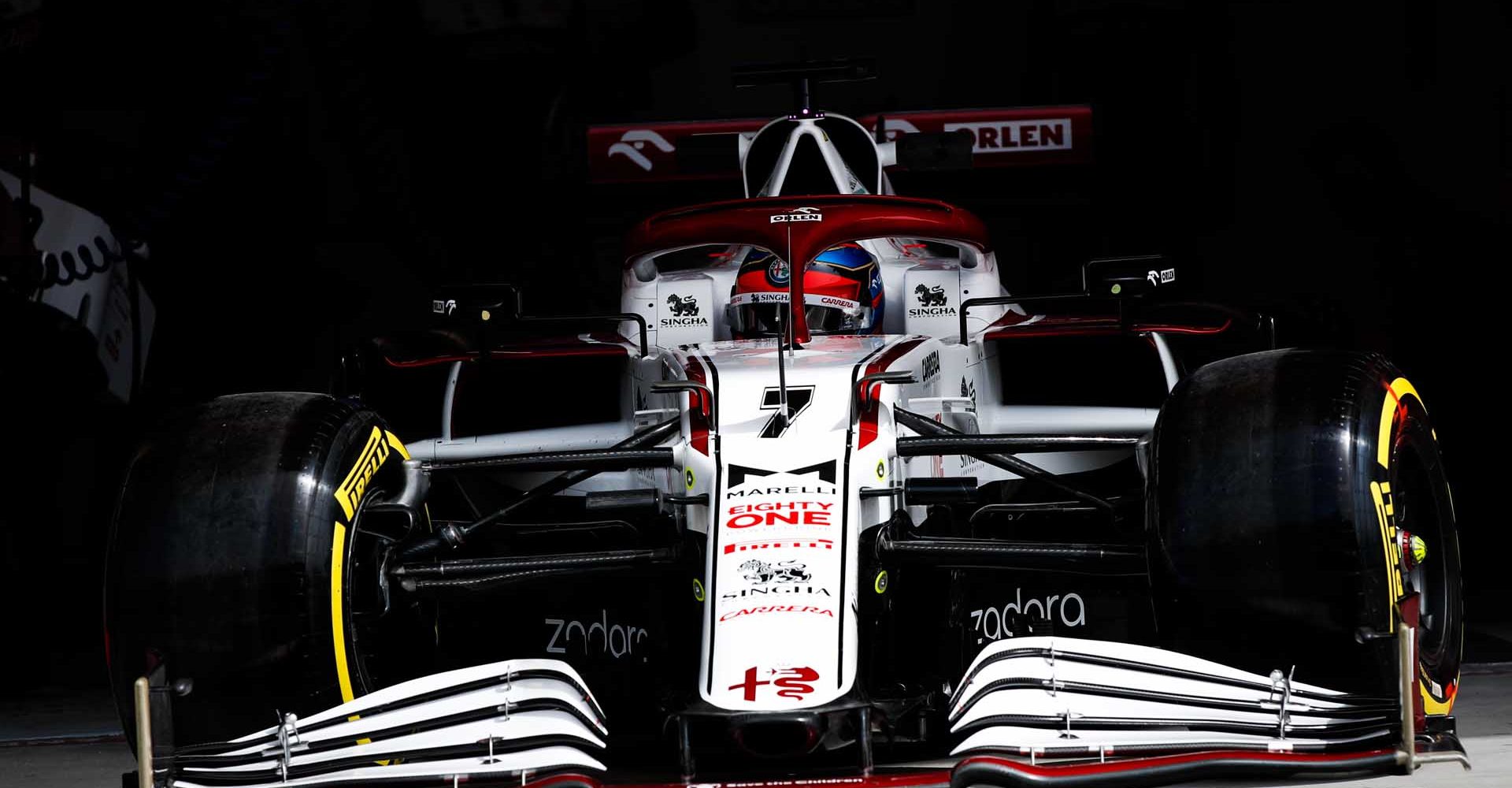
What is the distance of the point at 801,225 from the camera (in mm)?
4336

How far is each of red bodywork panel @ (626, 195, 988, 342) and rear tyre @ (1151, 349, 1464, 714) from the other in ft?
3.88

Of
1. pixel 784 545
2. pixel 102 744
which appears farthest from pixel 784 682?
pixel 102 744

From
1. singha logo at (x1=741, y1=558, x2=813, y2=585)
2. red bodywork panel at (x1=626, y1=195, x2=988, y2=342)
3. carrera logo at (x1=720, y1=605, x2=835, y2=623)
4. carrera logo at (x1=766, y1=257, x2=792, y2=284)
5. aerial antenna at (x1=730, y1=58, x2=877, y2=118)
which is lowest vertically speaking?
carrera logo at (x1=720, y1=605, x2=835, y2=623)

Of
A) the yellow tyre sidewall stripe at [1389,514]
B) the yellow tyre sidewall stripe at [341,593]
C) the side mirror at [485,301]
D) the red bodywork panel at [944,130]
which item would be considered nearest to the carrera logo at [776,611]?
the yellow tyre sidewall stripe at [341,593]

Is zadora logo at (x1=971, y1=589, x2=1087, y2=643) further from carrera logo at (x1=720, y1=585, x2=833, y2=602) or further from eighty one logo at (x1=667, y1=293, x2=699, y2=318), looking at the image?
eighty one logo at (x1=667, y1=293, x2=699, y2=318)

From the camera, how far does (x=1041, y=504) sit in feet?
13.0

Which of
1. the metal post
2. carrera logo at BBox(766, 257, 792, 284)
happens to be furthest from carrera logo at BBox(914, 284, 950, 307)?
the metal post

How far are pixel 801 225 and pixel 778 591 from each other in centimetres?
129

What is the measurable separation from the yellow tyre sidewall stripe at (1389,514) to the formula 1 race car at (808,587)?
0.01 meters

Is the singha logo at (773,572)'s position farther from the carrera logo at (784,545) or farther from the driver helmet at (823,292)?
the driver helmet at (823,292)

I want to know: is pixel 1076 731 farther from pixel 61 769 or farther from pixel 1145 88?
pixel 1145 88

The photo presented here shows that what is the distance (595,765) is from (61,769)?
7.39ft

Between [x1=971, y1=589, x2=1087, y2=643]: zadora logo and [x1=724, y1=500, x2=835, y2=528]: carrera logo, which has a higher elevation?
[x1=724, y1=500, x2=835, y2=528]: carrera logo

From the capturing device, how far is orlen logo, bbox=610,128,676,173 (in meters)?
7.31
